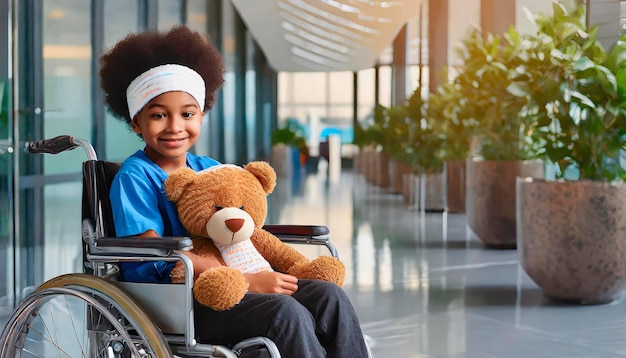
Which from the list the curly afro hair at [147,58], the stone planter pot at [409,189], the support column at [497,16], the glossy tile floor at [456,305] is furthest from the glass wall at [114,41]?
the stone planter pot at [409,189]

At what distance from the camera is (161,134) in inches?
82.5

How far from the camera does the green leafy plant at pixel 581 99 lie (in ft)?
13.7

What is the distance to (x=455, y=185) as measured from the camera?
30.1ft

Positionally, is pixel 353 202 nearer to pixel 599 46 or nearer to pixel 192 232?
pixel 599 46

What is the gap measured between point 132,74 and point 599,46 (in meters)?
2.88

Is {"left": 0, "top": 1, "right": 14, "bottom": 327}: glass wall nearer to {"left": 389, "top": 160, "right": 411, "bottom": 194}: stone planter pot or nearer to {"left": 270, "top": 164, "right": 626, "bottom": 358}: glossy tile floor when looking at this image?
{"left": 270, "top": 164, "right": 626, "bottom": 358}: glossy tile floor

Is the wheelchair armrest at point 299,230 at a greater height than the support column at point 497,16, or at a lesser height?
lesser

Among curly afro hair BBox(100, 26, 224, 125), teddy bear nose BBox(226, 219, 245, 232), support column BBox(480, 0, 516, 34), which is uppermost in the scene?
support column BBox(480, 0, 516, 34)

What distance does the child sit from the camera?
1.85 meters

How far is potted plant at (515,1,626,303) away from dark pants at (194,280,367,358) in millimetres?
2432

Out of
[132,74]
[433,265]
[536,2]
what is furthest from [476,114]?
[132,74]

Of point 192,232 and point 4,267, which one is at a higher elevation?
point 192,232

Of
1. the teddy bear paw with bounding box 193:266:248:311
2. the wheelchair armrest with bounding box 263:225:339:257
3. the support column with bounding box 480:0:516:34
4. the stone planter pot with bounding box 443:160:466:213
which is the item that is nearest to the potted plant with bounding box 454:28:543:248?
the support column with bounding box 480:0:516:34

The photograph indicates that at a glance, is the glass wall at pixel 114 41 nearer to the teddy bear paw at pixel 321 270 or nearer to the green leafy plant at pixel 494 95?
the green leafy plant at pixel 494 95
